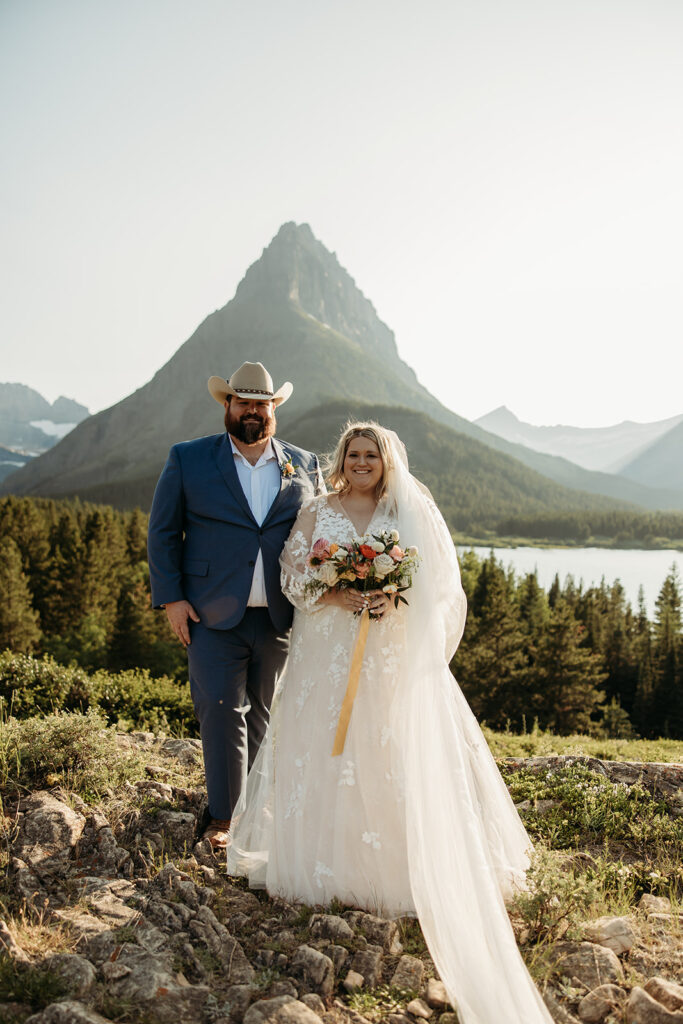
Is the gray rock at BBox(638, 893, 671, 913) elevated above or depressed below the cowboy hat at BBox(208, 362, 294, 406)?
below

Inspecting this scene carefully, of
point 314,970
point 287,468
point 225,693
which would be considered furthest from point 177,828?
point 287,468

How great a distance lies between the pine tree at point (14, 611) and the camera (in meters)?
36.5

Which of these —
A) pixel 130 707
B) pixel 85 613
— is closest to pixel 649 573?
pixel 85 613

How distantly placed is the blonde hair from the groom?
373 mm

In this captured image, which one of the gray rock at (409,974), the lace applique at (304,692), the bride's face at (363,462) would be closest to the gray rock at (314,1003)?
the gray rock at (409,974)

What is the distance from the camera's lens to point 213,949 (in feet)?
10.8

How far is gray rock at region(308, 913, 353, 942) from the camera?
3.44 meters

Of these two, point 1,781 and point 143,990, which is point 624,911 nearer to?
point 143,990

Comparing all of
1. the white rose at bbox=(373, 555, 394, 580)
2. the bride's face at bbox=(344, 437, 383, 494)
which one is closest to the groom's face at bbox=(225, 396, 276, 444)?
the bride's face at bbox=(344, 437, 383, 494)

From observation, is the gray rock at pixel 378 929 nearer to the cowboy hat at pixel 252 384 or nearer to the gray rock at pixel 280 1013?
the gray rock at pixel 280 1013

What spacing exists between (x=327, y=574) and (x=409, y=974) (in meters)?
2.13

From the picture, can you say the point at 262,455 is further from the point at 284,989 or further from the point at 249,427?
the point at 284,989

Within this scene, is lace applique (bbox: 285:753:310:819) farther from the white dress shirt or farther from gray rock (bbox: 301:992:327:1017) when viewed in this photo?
the white dress shirt

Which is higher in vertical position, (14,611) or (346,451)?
(346,451)
